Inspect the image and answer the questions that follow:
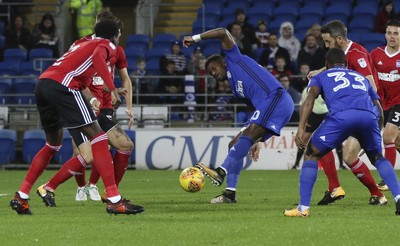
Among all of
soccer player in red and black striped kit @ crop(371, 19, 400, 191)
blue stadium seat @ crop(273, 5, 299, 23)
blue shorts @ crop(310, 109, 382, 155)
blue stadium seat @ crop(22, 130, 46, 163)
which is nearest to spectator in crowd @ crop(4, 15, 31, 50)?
blue stadium seat @ crop(22, 130, 46, 163)

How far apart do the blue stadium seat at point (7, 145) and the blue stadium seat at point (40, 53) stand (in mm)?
2883

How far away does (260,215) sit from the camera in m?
11.2

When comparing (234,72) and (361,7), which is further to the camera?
(361,7)

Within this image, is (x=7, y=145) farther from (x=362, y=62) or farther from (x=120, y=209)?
(x=120, y=209)

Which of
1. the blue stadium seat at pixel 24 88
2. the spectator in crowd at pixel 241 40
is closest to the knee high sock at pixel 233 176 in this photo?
the spectator in crowd at pixel 241 40

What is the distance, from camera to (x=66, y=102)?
11078 mm

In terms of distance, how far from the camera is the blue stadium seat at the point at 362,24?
26.3m

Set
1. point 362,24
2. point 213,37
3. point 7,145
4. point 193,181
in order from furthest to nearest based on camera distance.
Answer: point 362,24 → point 7,145 → point 213,37 → point 193,181

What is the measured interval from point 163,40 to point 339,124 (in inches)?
665

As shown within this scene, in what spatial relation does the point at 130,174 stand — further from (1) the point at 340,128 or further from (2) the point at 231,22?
(1) the point at 340,128

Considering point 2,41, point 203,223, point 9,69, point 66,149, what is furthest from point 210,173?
point 2,41

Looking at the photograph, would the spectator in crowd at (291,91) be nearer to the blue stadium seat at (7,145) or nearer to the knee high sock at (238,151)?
the blue stadium seat at (7,145)

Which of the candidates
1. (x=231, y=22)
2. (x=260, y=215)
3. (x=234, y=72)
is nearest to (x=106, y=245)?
(x=260, y=215)

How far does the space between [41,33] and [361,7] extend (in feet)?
25.7
